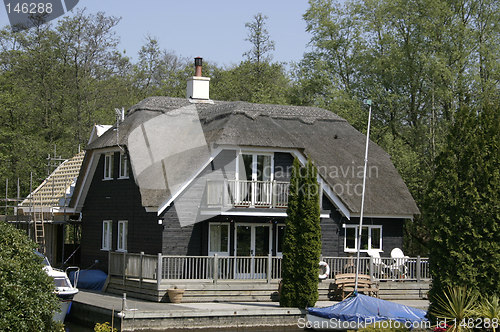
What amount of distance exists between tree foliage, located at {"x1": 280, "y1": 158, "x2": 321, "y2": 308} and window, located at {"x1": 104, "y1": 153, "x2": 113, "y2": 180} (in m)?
10.9

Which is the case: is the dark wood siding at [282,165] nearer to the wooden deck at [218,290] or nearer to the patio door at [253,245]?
the patio door at [253,245]

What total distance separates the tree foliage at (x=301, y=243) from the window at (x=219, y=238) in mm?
4765

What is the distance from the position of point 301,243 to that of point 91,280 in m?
10.2

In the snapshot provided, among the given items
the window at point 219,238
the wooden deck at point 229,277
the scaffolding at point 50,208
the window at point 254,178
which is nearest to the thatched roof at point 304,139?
the window at point 254,178

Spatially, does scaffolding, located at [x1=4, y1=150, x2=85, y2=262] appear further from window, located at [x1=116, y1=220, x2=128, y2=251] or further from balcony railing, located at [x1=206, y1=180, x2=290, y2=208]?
balcony railing, located at [x1=206, y1=180, x2=290, y2=208]

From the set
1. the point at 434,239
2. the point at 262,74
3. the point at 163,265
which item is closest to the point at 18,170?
the point at 262,74

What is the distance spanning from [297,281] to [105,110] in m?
31.2

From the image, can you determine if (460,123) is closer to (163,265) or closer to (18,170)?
(163,265)

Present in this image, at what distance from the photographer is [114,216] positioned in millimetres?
32281

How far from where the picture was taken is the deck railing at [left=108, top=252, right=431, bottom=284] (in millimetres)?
27203

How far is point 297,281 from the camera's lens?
2477 centimetres

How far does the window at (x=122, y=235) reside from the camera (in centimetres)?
3143

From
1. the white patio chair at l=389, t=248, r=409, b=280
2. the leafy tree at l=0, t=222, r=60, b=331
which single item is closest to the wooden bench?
the white patio chair at l=389, t=248, r=409, b=280

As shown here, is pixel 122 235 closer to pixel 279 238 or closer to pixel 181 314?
pixel 279 238
